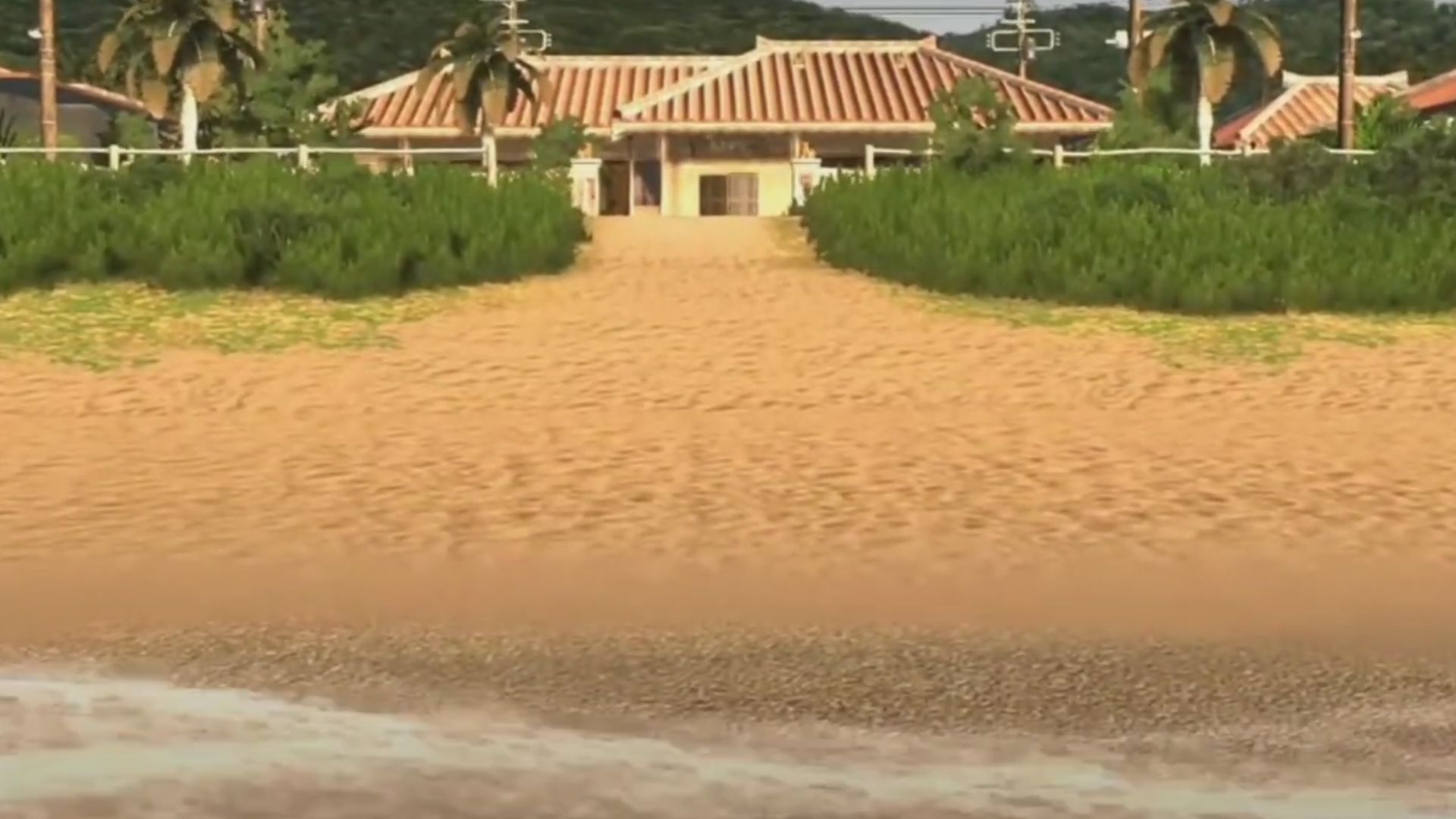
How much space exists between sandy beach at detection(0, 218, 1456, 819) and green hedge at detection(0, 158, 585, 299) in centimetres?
316

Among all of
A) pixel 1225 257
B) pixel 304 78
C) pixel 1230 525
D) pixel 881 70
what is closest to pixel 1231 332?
pixel 1225 257

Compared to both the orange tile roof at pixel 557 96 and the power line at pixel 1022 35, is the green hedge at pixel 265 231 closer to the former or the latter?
the orange tile roof at pixel 557 96

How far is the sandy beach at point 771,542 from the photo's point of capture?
5.66 metres

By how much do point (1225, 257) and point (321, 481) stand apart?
10.6 metres

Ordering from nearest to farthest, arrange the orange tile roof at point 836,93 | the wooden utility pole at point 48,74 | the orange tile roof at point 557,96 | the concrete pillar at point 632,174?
1. the wooden utility pole at point 48,74
2. the orange tile roof at point 836,93
3. the concrete pillar at point 632,174
4. the orange tile roof at point 557,96

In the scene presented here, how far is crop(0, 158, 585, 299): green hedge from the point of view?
1753 cm

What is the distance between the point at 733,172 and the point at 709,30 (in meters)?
69.0

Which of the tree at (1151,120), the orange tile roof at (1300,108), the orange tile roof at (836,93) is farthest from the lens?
the orange tile roof at (1300,108)

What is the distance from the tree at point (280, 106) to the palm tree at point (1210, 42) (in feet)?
50.5

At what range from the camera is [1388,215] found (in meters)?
19.3

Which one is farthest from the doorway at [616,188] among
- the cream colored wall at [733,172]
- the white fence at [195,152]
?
the white fence at [195,152]

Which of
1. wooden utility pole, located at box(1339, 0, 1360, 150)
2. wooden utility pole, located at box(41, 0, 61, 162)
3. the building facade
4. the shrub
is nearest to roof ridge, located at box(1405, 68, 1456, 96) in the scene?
the building facade

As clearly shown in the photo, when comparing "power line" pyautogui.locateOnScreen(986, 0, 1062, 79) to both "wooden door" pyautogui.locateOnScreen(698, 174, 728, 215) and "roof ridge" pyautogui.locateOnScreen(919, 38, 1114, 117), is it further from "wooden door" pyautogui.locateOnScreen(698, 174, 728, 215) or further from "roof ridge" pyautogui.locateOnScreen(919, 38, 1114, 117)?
"wooden door" pyautogui.locateOnScreen(698, 174, 728, 215)

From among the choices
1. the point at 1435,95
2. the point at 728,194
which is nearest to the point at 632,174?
the point at 728,194
